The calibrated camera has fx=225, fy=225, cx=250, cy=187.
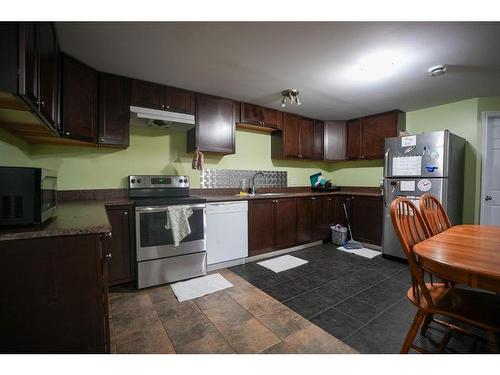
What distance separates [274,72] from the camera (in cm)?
227

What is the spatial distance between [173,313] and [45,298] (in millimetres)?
968

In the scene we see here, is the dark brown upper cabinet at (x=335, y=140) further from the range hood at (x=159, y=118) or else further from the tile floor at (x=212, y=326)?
the tile floor at (x=212, y=326)

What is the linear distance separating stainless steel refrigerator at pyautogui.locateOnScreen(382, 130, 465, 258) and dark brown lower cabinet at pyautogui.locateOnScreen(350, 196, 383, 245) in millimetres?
252

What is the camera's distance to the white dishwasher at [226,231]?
104 inches

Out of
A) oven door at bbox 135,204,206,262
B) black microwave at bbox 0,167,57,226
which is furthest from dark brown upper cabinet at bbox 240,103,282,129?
black microwave at bbox 0,167,57,226

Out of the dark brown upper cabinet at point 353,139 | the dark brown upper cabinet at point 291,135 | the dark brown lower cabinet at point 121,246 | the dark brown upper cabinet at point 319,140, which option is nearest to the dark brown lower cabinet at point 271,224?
the dark brown upper cabinet at point 291,135

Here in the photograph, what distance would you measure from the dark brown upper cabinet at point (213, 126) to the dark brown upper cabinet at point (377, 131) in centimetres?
227

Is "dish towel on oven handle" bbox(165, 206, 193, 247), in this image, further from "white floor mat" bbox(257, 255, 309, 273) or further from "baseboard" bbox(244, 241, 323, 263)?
"white floor mat" bbox(257, 255, 309, 273)

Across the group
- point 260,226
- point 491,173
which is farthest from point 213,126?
point 491,173
